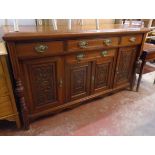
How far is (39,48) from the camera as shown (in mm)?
1187

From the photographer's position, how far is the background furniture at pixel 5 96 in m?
1.13

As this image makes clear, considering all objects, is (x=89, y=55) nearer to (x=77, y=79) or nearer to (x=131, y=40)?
(x=77, y=79)

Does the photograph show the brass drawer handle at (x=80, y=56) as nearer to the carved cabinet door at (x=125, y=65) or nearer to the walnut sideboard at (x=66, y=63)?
the walnut sideboard at (x=66, y=63)

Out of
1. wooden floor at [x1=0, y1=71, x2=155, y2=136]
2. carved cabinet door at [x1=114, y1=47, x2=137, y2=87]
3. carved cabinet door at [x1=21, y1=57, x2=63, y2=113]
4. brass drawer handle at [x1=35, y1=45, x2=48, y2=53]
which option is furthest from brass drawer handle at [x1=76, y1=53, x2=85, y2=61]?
wooden floor at [x1=0, y1=71, x2=155, y2=136]

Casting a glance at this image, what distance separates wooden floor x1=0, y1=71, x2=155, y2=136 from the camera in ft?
4.67

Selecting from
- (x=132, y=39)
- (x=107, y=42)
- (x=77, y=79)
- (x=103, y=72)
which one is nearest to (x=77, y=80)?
(x=77, y=79)

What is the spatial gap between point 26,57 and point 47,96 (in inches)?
18.2

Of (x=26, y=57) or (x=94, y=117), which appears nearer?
(x=26, y=57)

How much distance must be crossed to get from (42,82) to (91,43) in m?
0.60

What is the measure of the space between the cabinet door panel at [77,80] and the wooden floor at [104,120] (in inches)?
8.0

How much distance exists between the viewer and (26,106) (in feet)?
4.51

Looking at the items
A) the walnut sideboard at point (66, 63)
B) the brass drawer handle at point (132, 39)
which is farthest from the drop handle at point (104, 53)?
the brass drawer handle at point (132, 39)
